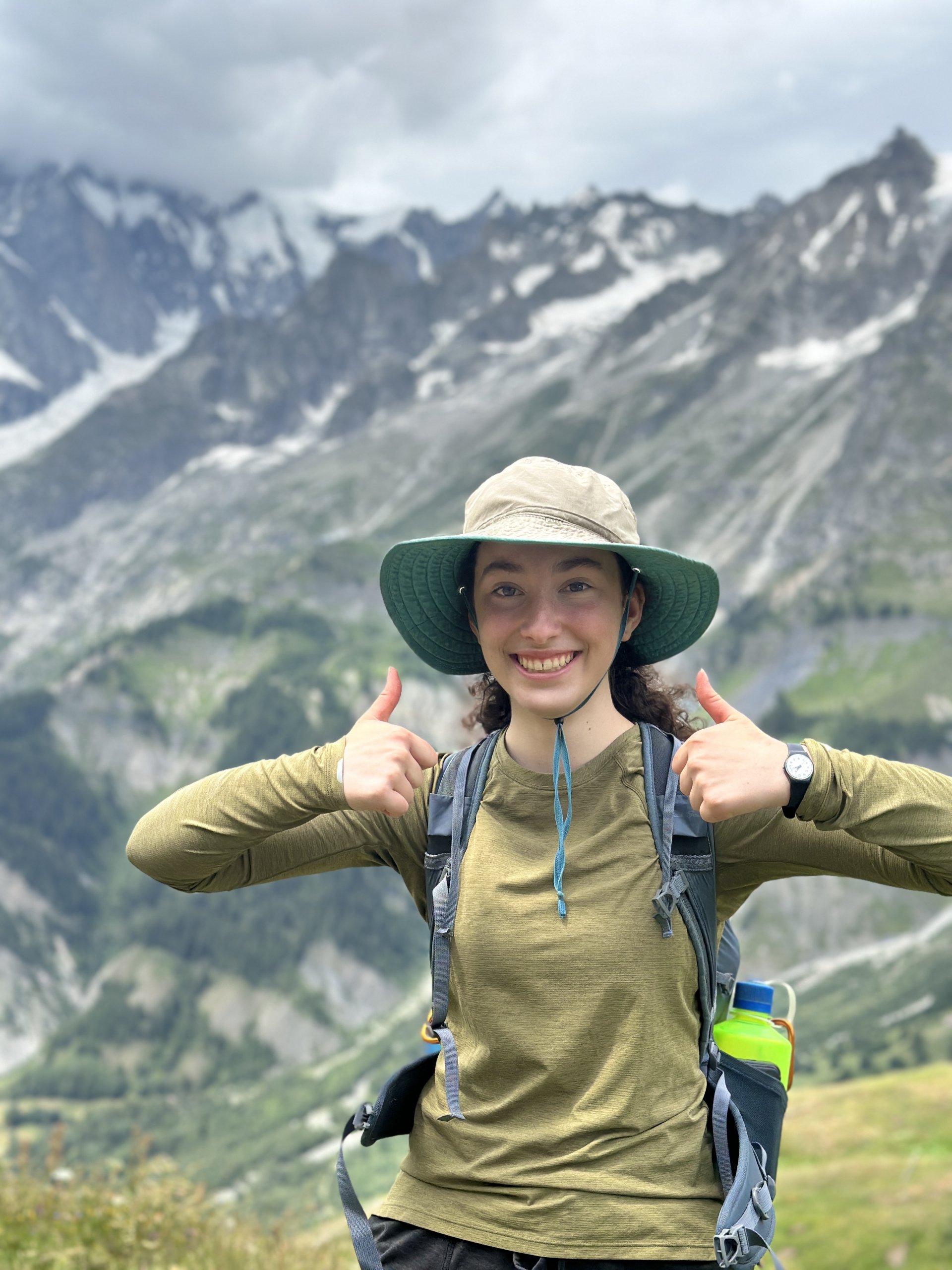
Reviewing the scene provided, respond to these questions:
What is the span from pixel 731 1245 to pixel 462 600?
349 centimetres

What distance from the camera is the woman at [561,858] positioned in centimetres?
507

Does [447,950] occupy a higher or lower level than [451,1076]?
higher

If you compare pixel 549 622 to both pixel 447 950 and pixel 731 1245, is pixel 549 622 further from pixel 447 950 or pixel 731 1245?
pixel 731 1245

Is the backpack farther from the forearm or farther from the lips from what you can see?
the forearm

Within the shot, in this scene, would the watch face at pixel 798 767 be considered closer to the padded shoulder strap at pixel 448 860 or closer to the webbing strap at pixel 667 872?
the webbing strap at pixel 667 872

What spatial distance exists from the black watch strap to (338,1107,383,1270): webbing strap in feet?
8.18

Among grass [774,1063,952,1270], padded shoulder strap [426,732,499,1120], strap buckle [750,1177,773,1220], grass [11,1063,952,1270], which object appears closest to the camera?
strap buckle [750,1177,773,1220]

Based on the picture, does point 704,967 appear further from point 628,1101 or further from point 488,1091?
point 488,1091

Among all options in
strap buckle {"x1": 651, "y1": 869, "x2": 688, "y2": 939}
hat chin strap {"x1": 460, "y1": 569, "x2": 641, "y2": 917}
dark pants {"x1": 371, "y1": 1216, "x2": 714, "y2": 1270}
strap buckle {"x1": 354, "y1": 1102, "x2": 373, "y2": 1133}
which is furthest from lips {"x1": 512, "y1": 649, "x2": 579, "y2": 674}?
dark pants {"x1": 371, "y1": 1216, "x2": 714, "y2": 1270}

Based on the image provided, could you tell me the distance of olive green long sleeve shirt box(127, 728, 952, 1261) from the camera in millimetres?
5066

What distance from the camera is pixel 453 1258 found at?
530 cm

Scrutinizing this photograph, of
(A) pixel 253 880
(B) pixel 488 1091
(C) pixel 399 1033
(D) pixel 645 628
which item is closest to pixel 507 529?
(D) pixel 645 628

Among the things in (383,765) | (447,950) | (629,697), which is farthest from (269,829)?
(629,697)

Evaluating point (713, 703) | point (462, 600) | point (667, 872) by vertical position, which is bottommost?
point (667, 872)
